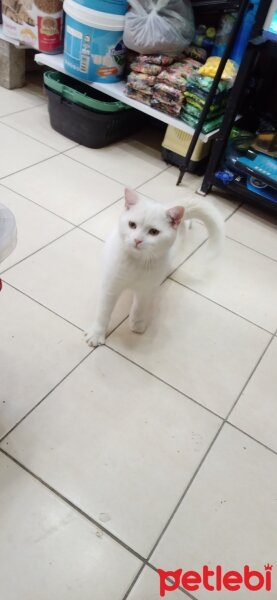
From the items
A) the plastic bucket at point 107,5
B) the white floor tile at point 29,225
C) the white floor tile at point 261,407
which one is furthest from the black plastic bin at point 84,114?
the white floor tile at point 261,407

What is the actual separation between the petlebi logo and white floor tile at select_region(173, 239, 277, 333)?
768 mm

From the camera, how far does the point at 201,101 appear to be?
1.77m

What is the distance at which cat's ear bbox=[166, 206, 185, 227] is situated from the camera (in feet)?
3.00

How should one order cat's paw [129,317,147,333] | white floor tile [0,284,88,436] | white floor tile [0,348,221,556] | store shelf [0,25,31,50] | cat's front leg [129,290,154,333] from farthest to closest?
store shelf [0,25,31,50] → cat's paw [129,317,147,333] → cat's front leg [129,290,154,333] → white floor tile [0,284,88,436] → white floor tile [0,348,221,556]

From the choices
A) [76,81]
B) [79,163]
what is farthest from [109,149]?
[76,81]

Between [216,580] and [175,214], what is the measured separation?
2.61 ft

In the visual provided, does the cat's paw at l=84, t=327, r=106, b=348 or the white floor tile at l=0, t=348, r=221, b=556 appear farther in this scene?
the cat's paw at l=84, t=327, r=106, b=348

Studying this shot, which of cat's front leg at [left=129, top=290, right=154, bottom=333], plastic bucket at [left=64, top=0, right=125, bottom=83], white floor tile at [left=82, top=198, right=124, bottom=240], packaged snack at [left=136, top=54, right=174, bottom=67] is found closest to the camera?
cat's front leg at [left=129, top=290, right=154, bottom=333]

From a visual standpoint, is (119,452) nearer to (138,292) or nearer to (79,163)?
(138,292)

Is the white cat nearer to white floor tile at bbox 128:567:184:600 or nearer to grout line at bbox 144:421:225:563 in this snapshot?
grout line at bbox 144:421:225:563

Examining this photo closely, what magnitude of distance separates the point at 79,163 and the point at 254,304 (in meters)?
1.10

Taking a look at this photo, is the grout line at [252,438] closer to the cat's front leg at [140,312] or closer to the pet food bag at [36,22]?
the cat's front leg at [140,312]

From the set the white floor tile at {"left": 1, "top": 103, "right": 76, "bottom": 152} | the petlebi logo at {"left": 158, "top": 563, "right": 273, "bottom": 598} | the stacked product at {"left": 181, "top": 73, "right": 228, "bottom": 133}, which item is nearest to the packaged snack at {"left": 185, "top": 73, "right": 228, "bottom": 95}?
the stacked product at {"left": 181, "top": 73, "right": 228, "bottom": 133}

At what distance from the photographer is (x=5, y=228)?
0.72 metres
